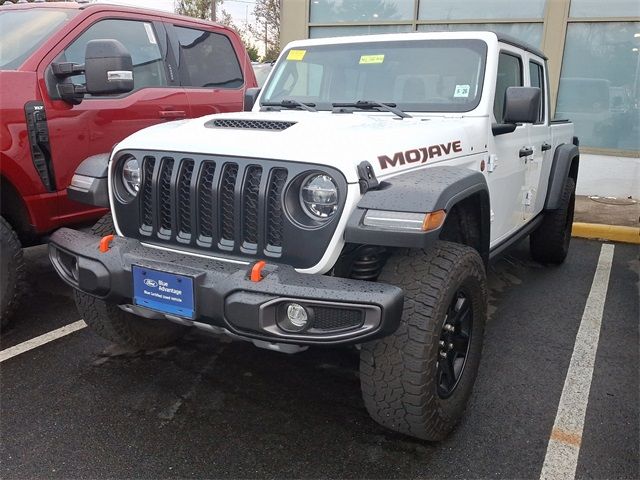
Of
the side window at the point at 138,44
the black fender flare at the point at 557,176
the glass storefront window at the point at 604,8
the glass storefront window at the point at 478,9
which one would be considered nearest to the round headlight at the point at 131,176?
the side window at the point at 138,44

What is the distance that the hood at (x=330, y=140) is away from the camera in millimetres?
2271

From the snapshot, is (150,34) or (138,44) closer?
(138,44)

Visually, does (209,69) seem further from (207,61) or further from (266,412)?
(266,412)

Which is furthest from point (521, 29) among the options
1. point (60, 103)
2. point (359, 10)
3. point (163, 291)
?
point (163, 291)

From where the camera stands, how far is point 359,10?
9422 millimetres

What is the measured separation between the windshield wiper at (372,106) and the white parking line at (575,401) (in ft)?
5.77

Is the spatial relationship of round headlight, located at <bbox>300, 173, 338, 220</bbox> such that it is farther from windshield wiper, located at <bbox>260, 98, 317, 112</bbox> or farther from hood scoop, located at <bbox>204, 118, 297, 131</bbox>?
windshield wiper, located at <bbox>260, 98, 317, 112</bbox>

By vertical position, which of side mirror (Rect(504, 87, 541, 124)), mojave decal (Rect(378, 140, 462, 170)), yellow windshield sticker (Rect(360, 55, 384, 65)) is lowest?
mojave decal (Rect(378, 140, 462, 170))

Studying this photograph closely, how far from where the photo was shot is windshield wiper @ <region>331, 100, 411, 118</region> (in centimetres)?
319

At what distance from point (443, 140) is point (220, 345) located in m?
1.81

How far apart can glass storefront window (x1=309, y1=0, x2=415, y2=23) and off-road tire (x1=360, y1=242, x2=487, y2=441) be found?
768 centimetres

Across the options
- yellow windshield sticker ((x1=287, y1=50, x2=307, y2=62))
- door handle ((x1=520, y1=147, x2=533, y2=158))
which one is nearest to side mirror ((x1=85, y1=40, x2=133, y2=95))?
yellow windshield sticker ((x1=287, y1=50, x2=307, y2=62))

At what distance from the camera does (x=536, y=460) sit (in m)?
2.43

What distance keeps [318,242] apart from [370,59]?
6.05 ft
